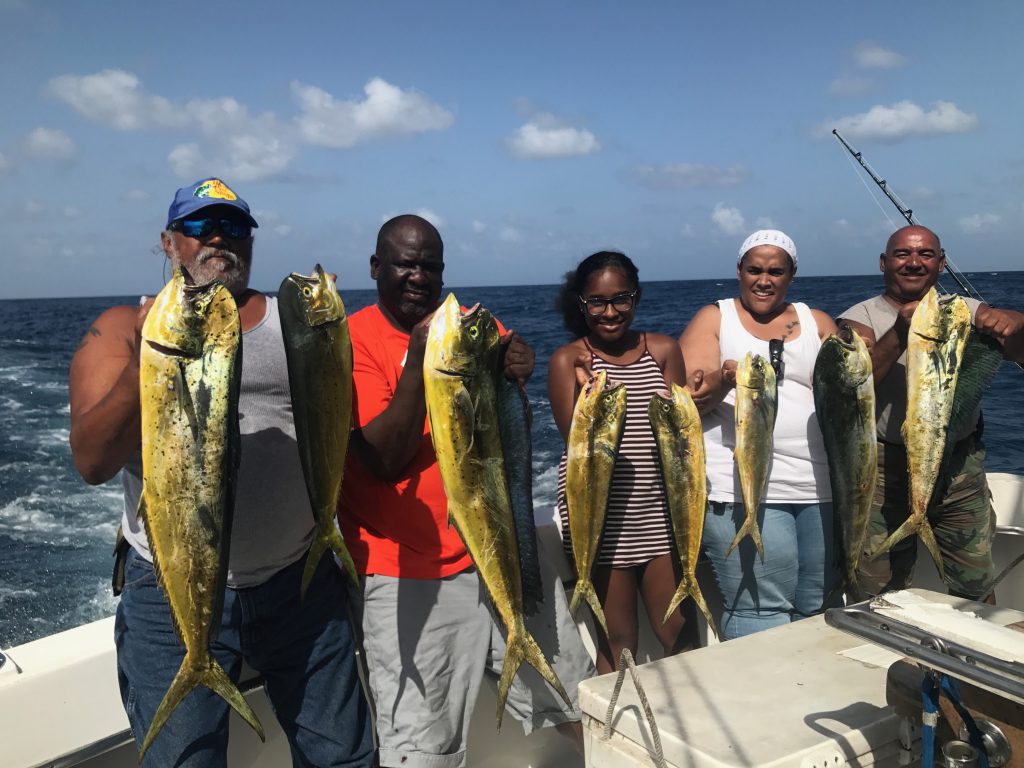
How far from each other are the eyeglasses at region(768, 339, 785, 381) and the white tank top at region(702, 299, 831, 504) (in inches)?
1.1

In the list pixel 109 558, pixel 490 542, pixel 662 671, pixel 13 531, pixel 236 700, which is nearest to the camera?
pixel 236 700

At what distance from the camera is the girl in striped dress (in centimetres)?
299

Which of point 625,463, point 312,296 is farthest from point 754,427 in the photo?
point 312,296

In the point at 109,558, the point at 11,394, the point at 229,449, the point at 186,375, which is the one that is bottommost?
the point at 109,558

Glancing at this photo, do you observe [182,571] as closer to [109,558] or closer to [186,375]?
[186,375]

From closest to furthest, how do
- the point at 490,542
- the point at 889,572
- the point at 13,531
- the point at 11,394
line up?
the point at 490,542 → the point at 889,572 → the point at 13,531 → the point at 11,394

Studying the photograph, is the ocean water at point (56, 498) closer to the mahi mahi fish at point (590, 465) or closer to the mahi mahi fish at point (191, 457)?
the mahi mahi fish at point (590, 465)

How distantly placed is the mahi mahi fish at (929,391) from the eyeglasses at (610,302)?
1.07 metres

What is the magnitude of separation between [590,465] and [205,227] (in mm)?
1450

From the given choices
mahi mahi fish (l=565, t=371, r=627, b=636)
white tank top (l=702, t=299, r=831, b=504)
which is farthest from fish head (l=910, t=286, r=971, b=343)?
mahi mahi fish (l=565, t=371, r=627, b=636)

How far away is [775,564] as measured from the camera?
125 inches

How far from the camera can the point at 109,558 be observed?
7371 mm

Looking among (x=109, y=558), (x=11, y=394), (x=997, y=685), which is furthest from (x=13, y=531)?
(x=997, y=685)

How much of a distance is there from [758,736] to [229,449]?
1400 millimetres
